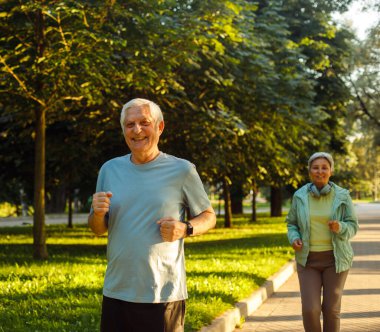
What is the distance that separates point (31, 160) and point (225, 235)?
733 cm

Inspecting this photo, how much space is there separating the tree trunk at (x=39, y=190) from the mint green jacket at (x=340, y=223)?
8481 mm

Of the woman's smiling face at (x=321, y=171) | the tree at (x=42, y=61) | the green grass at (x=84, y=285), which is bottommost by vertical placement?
Result: the green grass at (x=84, y=285)

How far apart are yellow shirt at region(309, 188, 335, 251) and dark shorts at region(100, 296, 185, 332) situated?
97.2 inches

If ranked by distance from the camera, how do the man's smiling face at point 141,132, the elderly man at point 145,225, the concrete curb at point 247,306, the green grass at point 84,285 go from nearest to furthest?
the elderly man at point 145,225 < the man's smiling face at point 141,132 < the green grass at point 84,285 < the concrete curb at point 247,306

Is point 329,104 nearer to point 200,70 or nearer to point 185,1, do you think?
point 200,70

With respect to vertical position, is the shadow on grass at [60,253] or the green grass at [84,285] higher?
the green grass at [84,285]

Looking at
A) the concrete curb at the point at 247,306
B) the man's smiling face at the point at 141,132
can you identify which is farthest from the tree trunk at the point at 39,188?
the man's smiling face at the point at 141,132

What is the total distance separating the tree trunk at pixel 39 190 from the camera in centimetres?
1323

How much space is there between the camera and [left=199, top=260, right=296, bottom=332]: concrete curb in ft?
22.0

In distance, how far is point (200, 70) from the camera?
→ 1525cm

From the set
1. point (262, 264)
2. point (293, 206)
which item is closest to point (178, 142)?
point (262, 264)

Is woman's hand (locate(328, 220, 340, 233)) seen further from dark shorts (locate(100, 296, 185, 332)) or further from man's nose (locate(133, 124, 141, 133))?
man's nose (locate(133, 124, 141, 133))

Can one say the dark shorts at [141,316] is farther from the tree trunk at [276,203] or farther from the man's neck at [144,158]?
the tree trunk at [276,203]

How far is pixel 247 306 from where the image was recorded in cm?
812
